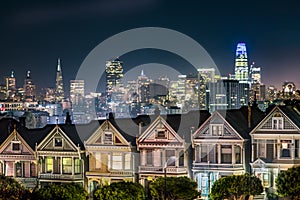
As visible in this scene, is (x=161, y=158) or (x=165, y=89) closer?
(x=161, y=158)

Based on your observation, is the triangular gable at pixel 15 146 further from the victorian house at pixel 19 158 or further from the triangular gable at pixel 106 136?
the triangular gable at pixel 106 136

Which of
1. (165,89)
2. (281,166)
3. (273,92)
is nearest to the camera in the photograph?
(281,166)

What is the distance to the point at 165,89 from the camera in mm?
170875

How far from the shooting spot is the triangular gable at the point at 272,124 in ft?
171

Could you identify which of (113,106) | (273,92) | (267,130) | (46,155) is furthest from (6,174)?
(273,92)

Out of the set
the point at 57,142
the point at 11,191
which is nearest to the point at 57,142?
the point at 57,142

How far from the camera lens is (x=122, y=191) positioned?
51.4 m

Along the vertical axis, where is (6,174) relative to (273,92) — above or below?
below

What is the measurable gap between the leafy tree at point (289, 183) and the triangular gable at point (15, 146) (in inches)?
710

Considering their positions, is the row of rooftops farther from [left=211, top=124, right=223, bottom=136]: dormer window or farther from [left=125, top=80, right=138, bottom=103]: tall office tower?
[left=125, top=80, right=138, bottom=103]: tall office tower

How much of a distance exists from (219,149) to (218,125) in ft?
5.15

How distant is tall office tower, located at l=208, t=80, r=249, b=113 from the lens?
16986 cm

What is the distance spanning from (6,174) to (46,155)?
360 cm

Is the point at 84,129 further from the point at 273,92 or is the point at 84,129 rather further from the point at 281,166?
the point at 273,92
